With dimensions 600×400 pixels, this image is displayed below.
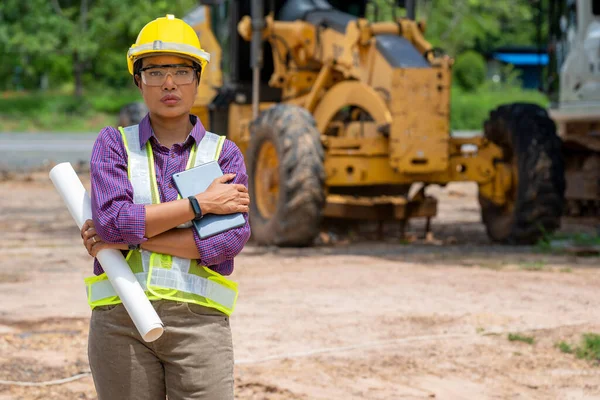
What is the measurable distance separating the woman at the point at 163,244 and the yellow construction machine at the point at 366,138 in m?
7.22

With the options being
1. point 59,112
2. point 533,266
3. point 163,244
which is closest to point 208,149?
point 163,244

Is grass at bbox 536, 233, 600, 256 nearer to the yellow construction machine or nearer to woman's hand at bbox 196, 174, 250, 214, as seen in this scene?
the yellow construction machine

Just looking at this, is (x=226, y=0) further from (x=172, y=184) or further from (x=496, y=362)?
(x=172, y=184)

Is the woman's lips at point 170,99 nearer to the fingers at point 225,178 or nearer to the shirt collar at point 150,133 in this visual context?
the shirt collar at point 150,133

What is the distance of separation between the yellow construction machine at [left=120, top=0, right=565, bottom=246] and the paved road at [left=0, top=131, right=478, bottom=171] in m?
11.4

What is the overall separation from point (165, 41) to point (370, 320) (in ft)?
14.0

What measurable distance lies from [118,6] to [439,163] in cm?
3482

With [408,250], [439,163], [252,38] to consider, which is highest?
[252,38]

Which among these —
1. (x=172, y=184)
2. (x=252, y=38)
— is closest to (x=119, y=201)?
(x=172, y=184)

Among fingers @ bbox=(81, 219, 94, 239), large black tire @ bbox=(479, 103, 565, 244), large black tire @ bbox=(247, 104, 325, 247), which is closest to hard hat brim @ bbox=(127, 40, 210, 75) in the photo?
fingers @ bbox=(81, 219, 94, 239)

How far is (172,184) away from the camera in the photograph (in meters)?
3.49

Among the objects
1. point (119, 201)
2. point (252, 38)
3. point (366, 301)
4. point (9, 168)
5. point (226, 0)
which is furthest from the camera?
point (9, 168)

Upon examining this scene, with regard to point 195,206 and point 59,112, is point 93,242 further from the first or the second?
point 59,112

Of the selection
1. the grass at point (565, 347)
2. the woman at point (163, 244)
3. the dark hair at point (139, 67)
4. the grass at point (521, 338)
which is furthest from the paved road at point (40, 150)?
the woman at point (163, 244)
